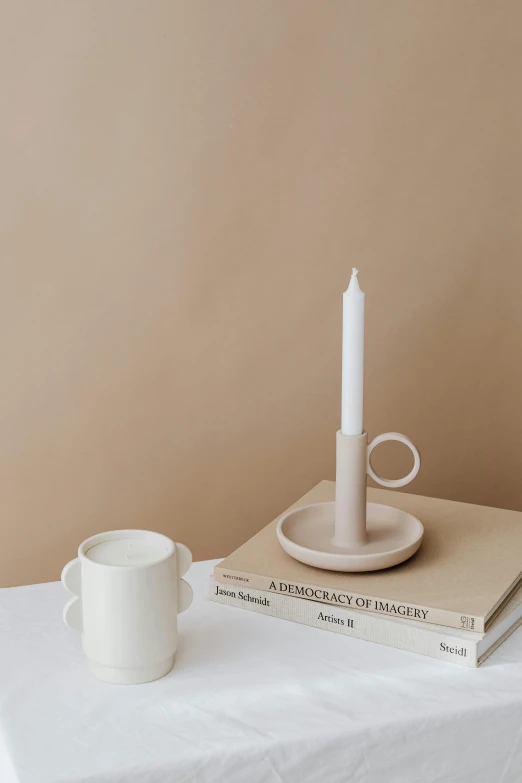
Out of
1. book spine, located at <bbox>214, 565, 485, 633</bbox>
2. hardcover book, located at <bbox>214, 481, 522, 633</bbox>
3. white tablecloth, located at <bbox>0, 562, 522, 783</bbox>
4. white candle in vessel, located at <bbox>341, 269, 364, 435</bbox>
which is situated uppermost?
white candle in vessel, located at <bbox>341, 269, 364, 435</bbox>

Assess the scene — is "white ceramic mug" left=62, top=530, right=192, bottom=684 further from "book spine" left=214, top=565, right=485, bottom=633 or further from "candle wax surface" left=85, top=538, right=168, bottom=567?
"book spine" left=214, top=565, right=485, bottom=633

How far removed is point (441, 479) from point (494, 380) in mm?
216

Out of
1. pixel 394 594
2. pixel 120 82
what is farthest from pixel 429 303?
pixel 394 594

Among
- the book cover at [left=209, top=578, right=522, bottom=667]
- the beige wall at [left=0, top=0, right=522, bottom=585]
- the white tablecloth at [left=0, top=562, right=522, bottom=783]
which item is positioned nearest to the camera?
the white tablecloth at [left=0, top=562, right=522, bottom=783]

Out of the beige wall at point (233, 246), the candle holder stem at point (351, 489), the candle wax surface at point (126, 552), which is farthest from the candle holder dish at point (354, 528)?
Result: the beige wall at point (233, 246)

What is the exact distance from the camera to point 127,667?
729 millimetres

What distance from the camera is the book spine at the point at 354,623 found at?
0.77 m

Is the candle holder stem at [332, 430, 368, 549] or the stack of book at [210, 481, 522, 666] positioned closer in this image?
the stack of book at [210, 481, 522, 666]

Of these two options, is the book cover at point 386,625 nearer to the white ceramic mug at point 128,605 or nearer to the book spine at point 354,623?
the book spine at point 354,623

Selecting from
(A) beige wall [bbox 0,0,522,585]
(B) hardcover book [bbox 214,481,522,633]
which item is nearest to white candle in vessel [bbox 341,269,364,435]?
(B) hardcover book [bbox 214,481,522,633]

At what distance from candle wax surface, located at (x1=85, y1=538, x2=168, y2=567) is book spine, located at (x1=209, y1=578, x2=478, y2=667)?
151 mm

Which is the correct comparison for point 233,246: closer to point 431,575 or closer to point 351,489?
point 351,489

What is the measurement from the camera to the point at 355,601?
821 millimetres

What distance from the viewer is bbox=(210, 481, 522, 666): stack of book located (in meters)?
0.78
